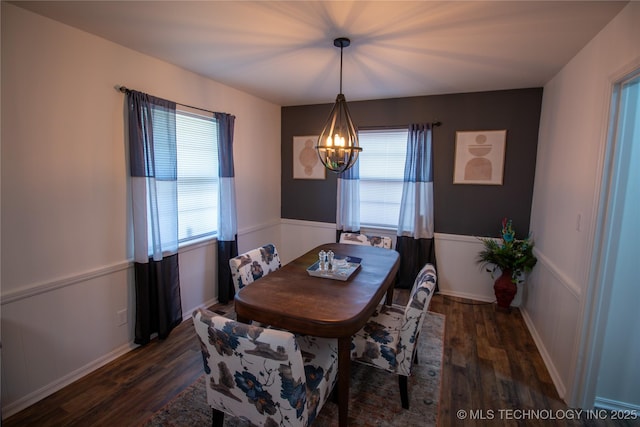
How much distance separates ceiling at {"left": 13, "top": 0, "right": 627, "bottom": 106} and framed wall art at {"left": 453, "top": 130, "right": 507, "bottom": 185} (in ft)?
1.97

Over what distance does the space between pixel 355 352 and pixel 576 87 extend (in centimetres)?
260

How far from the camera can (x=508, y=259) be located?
128 inches

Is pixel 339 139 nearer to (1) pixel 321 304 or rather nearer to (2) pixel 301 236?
(1) pixel 321 304

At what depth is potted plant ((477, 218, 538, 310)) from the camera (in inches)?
125

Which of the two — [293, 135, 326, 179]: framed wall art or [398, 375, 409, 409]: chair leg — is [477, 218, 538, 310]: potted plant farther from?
[293, 135, 326, 179]: framed wall art

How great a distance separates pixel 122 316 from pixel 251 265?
1.15 metres

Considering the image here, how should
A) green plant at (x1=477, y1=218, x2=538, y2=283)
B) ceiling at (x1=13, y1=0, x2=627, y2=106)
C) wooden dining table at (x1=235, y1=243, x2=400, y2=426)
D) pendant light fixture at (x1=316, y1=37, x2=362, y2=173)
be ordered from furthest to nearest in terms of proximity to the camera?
1. green plant at (x1=477, y1=218, x2=538, y2=283)
2. pendant light fixture at (x1=316, y1=37, x2=362, y2=173)
3. ceiling at (x1=13, y1=0, x2=627, y2=106)
4. wooden dining table at (x1=235, y1=243, x2=400, y2=426)

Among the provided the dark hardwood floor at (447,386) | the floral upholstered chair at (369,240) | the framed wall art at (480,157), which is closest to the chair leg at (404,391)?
the dark hardwood floor at (447,386)

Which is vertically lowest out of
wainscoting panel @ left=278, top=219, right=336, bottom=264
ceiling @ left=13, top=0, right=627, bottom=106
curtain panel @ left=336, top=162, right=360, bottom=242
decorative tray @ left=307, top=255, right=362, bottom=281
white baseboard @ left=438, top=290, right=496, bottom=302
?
white baseboard @ left=438, top=290, right=496, bottom=302

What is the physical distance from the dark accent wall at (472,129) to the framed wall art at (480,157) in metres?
0.06

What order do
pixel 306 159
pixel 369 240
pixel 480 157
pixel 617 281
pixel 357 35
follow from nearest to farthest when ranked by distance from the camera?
1. pixel 617 281
2. pixel 357 35
3. pixel 369 240
4. pixel 480 157
5. pixel 306 159

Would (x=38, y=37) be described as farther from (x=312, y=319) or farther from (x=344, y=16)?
(x=312, y=319)

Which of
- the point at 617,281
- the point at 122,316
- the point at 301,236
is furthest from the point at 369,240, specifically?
the point at 122,316

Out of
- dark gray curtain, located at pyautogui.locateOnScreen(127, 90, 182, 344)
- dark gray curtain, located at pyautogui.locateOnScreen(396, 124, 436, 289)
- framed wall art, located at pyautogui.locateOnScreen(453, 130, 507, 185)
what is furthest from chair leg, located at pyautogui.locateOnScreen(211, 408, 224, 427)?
framed wall art, located at pyautogui.locateOnScreen(453, 130, 507, 185)
